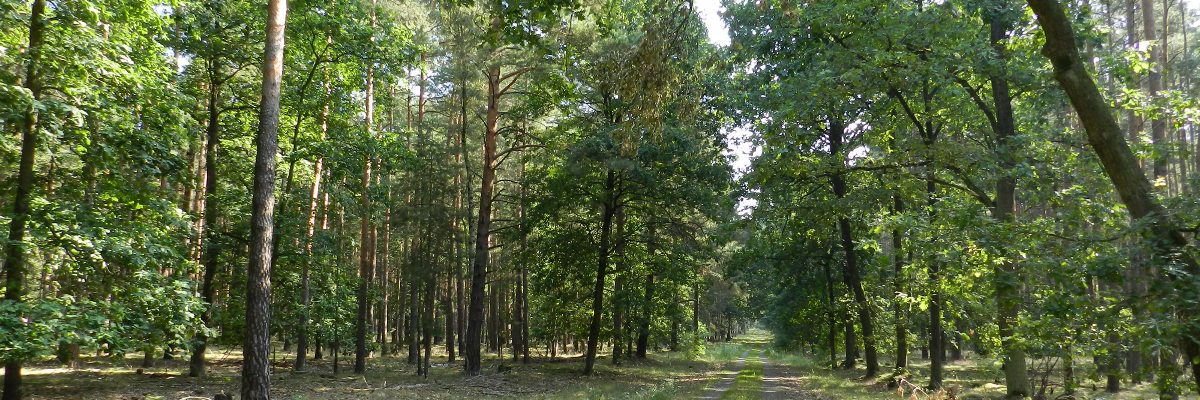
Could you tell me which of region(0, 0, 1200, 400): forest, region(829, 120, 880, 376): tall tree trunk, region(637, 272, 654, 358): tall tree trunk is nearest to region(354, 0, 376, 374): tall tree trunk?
region(0, 0, 1200, 400): forest

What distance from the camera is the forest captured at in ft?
24.1

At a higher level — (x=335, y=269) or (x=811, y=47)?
(x=811, y=47)

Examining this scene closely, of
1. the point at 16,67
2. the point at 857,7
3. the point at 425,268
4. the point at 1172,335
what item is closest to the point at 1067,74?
the point at 1172,335

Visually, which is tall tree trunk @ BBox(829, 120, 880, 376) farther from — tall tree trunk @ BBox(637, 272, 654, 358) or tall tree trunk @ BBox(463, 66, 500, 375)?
tall tree trunk @ BBox(463, 66, 500, 375)

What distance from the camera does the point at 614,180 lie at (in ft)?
76.9

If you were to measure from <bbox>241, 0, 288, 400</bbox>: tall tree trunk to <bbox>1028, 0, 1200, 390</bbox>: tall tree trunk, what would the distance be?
10.8 metres

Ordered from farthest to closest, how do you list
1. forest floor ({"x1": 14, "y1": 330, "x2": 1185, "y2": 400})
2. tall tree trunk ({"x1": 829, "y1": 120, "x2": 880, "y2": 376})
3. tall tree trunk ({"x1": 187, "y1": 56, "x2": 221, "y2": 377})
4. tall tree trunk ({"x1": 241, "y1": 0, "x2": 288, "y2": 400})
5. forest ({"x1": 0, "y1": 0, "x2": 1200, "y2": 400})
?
1. tall tree trunk ({"x1": 829, "y1": 120, "x2": 880, "y2": 376})
2. tall tree trunk ({"x1": 187, "y1": 56, "x2": 221, "y2": 377})
3. forest floor ({"x1": 14, "y1": 330, "x2": 1185, "y2": 400})
4. tall tree trunk ({"x1": 241, "y1": 0, "x2": 288, "y2": 400})
5. forest ({"x1": 0, "y1": 0, "x2": 1200, "y2": 400})

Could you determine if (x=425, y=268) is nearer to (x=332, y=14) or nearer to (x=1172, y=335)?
(x=332, y=14)

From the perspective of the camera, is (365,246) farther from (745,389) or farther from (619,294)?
(745,389)

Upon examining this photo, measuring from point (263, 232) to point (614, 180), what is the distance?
1431 centimetres

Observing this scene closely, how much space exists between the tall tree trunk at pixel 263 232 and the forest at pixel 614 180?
0.05m

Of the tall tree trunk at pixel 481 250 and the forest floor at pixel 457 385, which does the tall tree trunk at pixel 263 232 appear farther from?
the tall tree trunk at pixel 481 250

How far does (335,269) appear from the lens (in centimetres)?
2189

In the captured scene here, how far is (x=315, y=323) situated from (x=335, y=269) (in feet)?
6.29
